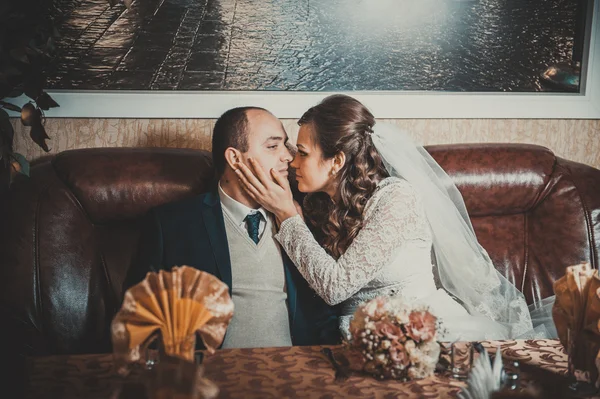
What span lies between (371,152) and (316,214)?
40 cm

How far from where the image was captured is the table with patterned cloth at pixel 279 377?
1575 mm

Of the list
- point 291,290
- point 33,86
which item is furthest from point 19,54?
point 291,290

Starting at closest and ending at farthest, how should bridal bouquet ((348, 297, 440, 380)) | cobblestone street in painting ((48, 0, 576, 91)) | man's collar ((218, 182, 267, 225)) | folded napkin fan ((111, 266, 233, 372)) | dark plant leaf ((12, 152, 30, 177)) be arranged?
folded napkin fan ((111, 266, 233, 372)) < bridal bouquet ((348, 297, 440, 380)) < dark plant leaf ((12, 152, 30, 177)) < man's collar ((218, 182, 267, 225)) < cobblestone street in painting ((48, 0, 576, 91))

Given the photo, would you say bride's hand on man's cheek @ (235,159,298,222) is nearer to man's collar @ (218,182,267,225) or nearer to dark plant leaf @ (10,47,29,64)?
man's collar @ (218,182,267,225)

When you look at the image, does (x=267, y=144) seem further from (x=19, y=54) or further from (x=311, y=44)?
(x=19, y=54)

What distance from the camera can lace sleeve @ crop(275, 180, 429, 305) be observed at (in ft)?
7.55

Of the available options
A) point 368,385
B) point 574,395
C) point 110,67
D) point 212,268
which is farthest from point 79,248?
point 574,395

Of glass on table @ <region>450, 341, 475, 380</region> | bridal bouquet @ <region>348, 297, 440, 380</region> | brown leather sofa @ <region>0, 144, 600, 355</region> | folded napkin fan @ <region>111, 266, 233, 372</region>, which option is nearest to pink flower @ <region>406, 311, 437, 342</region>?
bridal bouquet @ <region>348, 297, 440, 380</region>

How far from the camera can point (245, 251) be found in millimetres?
2566

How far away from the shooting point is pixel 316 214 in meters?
2.75

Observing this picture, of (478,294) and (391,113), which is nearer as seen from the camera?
(478,294)

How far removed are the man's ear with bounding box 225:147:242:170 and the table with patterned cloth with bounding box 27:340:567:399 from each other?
0.98 meters

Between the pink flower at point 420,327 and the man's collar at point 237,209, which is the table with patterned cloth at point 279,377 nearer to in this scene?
the pink flower at point 420,327

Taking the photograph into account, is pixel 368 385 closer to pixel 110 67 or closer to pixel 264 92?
pixel 264 92
